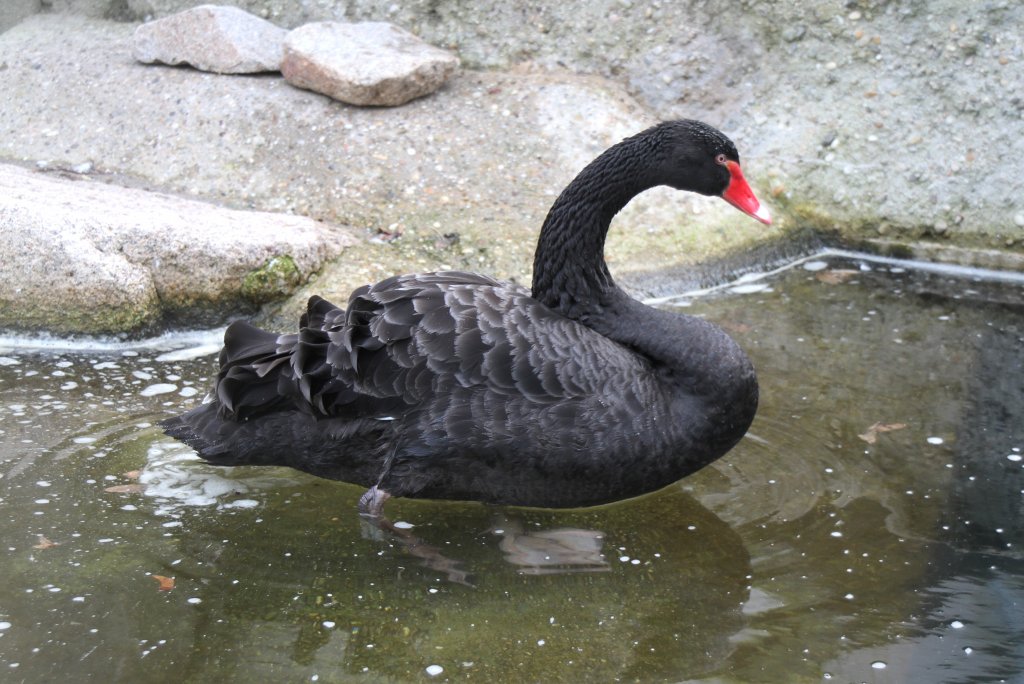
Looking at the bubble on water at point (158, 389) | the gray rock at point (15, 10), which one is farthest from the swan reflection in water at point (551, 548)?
the gray rock at point (15, 10)

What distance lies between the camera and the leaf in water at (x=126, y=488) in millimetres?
4078

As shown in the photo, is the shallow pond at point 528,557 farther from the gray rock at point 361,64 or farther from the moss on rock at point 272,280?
the gray rock at point 361,64

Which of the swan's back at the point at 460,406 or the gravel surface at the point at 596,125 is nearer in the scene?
the swan's back at the point at 460,406

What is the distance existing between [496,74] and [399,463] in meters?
3.91

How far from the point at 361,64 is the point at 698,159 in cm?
305

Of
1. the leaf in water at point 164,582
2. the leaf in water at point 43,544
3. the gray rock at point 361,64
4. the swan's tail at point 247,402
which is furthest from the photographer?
the gray rock at point 361,64

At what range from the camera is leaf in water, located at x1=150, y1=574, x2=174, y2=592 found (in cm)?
355

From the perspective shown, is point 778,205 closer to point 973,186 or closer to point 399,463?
point 973,186

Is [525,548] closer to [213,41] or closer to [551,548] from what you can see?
[551,548]

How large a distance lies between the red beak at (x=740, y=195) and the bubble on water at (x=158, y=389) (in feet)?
7.93

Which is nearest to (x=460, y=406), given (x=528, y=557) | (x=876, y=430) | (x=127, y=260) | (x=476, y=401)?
(x=476, y=401)

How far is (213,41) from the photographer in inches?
277

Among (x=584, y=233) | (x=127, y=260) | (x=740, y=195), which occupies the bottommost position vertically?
(x=127, y=260)

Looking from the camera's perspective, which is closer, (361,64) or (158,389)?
(158,389)
